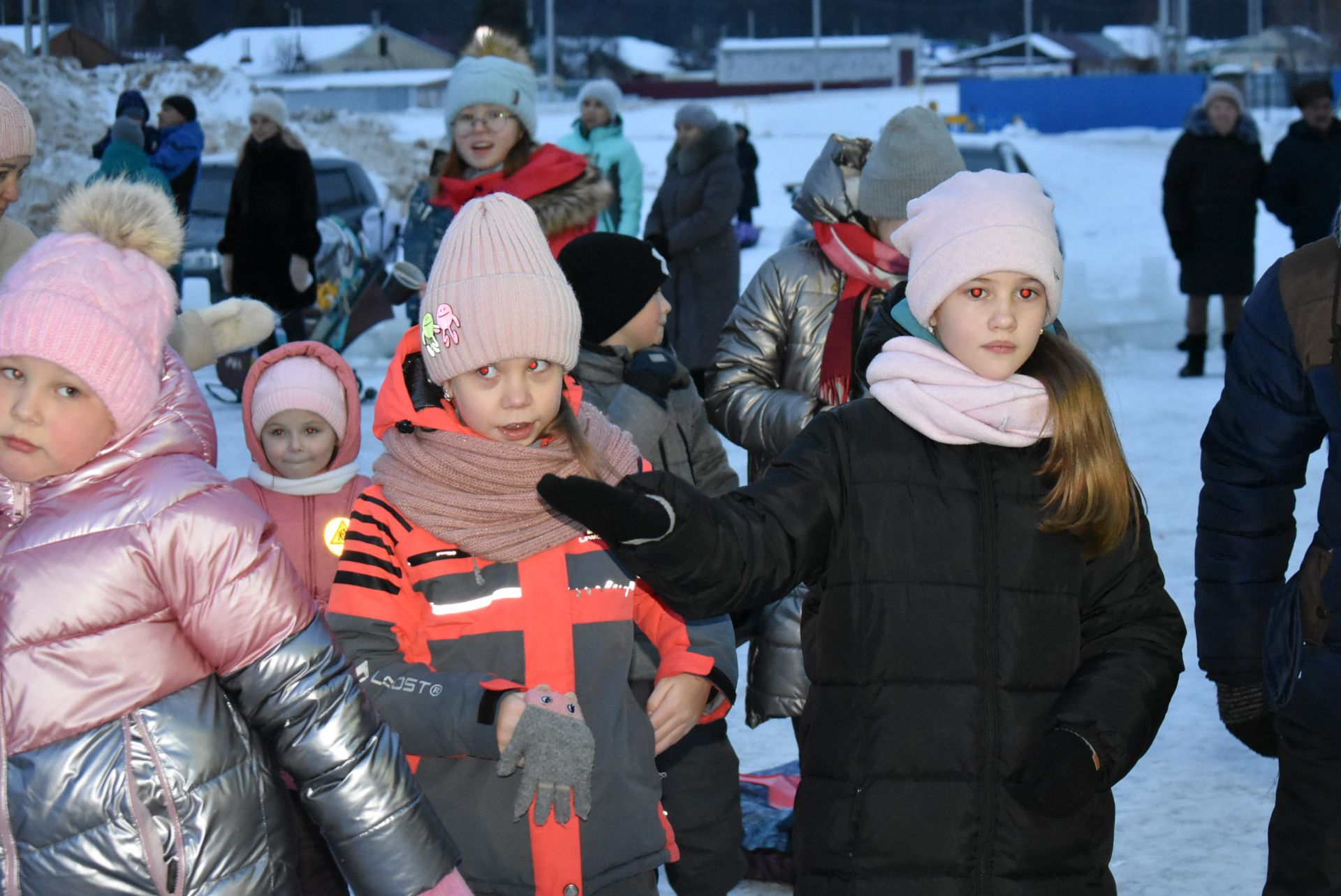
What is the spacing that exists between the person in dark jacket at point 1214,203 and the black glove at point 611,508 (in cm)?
974

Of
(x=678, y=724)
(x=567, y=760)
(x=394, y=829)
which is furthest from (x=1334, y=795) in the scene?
(x=394, y=829)

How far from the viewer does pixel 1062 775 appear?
7.32 feet

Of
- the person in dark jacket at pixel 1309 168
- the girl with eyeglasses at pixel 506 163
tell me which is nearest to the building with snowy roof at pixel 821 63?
the person in dark jacket at pixel 1309 168

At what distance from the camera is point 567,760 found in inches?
91.2

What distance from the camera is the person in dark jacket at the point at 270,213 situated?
886 cm

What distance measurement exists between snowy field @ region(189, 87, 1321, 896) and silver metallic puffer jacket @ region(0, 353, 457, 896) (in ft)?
6.01

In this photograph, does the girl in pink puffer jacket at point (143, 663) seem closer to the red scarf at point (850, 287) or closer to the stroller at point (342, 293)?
the red scarf at point (850, 287)

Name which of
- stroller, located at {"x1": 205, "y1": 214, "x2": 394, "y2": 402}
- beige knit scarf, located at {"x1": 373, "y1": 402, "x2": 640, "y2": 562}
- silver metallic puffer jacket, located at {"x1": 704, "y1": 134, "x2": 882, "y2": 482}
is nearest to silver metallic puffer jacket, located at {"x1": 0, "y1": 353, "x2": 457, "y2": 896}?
beige knit scarf, located at {"x1": 373, "y1": 402, "x2": 640, "y2": 562}

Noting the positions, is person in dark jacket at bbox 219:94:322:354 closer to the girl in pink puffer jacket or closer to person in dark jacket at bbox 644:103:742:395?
person in dark jacket at bbox 644:103:742:395

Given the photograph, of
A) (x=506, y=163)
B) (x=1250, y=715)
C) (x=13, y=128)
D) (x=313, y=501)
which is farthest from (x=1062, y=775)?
(x=506, y=163)

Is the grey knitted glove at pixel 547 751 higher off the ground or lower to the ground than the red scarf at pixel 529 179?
lower

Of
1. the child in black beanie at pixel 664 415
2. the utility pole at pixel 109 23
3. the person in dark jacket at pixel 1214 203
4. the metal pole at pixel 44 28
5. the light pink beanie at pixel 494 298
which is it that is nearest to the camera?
the light pink beanie at pixel 494 298

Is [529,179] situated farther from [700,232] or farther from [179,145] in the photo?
[179,145]

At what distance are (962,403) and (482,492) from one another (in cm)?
76
